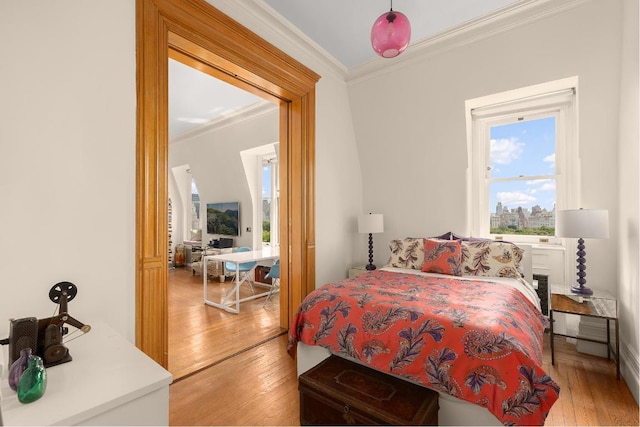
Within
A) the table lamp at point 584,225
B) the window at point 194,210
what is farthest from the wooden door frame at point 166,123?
the window at point 194,210

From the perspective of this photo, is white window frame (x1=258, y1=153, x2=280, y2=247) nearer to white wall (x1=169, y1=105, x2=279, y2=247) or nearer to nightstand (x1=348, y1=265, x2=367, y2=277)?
white wall (x1=169, y1=105, x2=279, y2=247)

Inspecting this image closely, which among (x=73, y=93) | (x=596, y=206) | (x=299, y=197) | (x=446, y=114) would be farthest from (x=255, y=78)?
(x=596, y=206)

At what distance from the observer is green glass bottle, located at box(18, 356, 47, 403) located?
87cm

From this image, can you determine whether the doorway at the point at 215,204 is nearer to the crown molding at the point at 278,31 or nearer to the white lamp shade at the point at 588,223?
the crown molding at the point at 278,31

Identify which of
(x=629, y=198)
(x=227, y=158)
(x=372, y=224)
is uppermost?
(x=227, y=158)

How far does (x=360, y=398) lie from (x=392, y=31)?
2127 mm

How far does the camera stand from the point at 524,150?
3.59 meters

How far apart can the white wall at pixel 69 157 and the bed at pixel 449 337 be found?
4.40 feet

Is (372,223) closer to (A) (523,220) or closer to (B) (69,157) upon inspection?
(A) (523,220)

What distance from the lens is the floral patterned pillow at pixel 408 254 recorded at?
3332mm

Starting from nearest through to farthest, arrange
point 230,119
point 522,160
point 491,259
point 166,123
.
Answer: point 166,123 < point 491,259 < point 522,160 < point 230,119

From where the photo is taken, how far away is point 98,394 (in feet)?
3.07

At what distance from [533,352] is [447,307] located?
0.49 m

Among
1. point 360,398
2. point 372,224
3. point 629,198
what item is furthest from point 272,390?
point 629,198
